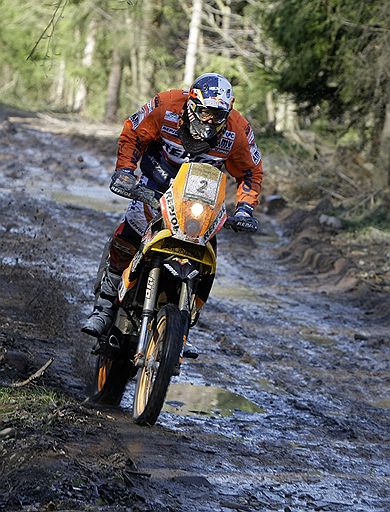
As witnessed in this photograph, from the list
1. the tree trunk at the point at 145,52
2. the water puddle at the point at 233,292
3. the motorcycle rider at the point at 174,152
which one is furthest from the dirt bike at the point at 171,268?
the tree trunk at the point at 145,52

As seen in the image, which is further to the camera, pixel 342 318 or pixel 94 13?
pixel 94 13

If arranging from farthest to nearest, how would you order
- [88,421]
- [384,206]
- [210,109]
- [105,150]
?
[105,150], [384,206], [210,109], [88,421]

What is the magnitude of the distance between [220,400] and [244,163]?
1.82 metres

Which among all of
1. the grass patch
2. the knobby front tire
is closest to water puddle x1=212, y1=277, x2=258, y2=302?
the knobby front tire

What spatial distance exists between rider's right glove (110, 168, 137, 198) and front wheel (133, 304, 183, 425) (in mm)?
720

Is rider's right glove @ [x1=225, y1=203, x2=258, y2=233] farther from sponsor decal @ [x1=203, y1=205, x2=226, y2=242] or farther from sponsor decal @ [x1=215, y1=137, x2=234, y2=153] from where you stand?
sponsor decal @ [x1=215, y1=137, x2=234, y2=153]

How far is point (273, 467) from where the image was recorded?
5465mm

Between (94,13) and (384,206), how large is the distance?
28435mm

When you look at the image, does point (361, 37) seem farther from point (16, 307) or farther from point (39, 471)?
point (39, 471)

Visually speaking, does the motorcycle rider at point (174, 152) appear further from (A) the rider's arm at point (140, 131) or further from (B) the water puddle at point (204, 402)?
(B) the water puddle at point (204, 402)

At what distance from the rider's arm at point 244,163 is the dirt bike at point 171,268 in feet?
1.78

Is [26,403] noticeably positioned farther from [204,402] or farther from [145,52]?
[145,52]

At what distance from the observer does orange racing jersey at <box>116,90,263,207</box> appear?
5996 mm

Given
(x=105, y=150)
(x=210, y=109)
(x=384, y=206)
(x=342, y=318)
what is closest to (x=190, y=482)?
(x=210, y=109)
